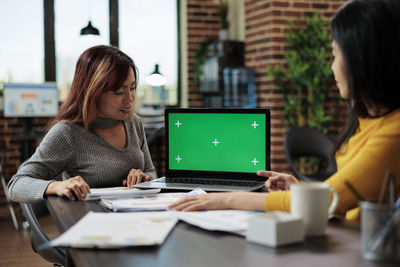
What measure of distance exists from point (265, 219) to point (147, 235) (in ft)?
0.81

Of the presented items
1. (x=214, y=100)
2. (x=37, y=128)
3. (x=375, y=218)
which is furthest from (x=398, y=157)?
(x=37, y=128)

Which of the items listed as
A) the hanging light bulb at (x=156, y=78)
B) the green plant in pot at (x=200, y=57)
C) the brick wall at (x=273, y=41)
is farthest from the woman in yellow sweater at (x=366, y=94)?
the green plant in pot at (x=200, y=57)

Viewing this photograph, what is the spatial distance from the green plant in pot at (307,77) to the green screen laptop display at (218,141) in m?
2.96

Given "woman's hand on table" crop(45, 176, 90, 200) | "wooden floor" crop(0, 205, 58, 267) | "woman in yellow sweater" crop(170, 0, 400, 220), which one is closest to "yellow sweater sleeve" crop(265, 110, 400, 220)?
"woman in yellow sweater" crop(170, 0, 400, 220)

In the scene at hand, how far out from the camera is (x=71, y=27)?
224 inches

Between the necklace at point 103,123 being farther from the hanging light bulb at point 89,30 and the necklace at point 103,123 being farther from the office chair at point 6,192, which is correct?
the hanging light bulb at point 89,30

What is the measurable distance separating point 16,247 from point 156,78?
249cm

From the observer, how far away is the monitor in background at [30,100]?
16.6 feet

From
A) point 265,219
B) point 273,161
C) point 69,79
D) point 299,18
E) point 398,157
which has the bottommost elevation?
point 273,161

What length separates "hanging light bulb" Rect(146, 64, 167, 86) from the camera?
5.55 metres

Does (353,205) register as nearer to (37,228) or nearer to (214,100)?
(37,228)

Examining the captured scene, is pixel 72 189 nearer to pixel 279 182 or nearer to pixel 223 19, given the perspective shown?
pixel 279 182

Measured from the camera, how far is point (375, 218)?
2.86 feet

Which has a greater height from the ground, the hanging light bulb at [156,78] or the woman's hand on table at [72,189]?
the hanging light bulb at [156,78]
